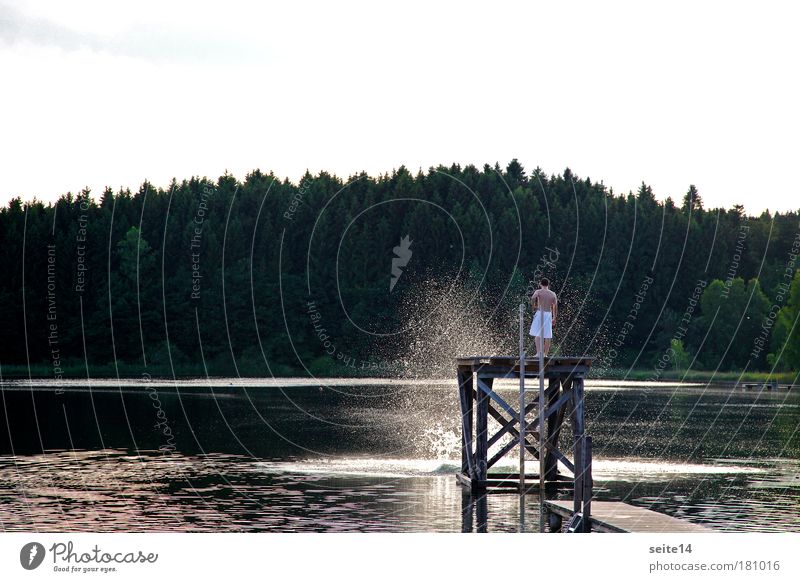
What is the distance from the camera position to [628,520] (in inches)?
925

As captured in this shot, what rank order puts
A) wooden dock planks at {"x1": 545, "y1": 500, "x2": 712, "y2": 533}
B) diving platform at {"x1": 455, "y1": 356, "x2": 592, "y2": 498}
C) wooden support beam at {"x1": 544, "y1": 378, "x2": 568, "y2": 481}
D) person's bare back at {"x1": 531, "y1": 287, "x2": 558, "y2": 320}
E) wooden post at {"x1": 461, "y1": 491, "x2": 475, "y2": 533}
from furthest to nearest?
wooden support beam at {"x1": 544, "y1": 378, "x2": 568, "y2": 481}
diving platform at {"x1": 455, "y1": 356, "x2": 592, "y2": 498}
person's bare back at {"x1": 531, "y1": 287, "x2": 558, "y2": 320}
wooden post at {"x1": 461, "y1": 491, "x2": 475, "y2": 533}
wooden dock planks at {"x1": 545, "y1": 500, "x2": 712, "y2": 533}

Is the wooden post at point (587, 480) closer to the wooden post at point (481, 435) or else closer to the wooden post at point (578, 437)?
the wooden post at point (578, 437)

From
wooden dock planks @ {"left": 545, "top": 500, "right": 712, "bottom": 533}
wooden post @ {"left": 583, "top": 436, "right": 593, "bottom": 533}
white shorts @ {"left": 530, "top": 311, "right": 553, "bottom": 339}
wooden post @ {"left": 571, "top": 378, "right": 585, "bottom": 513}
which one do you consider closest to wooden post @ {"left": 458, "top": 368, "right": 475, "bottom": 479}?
wooden post @ {"left": 571, "top": 378, "right": 585, "bottom": 513}

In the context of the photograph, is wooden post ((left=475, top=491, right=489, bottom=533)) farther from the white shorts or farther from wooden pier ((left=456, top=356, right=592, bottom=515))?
the white shorts

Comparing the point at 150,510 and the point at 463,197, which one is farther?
the point at 463,197

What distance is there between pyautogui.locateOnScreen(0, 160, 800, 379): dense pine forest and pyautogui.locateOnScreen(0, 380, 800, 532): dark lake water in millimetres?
37729

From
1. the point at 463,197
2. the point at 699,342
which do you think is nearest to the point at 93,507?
the point at 699,342

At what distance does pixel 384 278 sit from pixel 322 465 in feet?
329

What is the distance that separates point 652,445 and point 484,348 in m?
41.0

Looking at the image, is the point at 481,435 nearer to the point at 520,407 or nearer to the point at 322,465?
Result: the point at 520,407

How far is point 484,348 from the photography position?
90.3 metres

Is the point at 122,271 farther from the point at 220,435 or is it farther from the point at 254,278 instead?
the point at 220,435

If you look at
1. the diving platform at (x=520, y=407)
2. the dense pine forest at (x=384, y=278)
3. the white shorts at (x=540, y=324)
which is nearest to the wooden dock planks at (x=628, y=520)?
the diving platform at (x=520, y=407)

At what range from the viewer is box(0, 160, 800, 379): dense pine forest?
4653 inches
